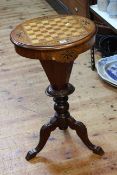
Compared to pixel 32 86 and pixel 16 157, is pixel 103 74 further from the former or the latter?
pixel 16 157

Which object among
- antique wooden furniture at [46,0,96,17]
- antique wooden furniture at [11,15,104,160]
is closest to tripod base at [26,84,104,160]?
antique wooden furniture at [11,15,104,160]

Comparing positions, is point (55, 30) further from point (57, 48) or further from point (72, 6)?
point (72, 6)

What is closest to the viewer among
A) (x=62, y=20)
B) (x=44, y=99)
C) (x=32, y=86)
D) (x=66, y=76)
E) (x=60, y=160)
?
(x=66, y=76)

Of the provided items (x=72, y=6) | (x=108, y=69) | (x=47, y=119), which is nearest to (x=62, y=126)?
(x=47, y=119)

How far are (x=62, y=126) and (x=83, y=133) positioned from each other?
12 cm

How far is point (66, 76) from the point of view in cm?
147

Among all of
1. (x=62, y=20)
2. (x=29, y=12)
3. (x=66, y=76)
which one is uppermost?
(x=62, y=20)

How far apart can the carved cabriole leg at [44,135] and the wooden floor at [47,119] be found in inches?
1.5

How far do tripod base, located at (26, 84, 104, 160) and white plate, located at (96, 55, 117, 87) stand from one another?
25.2 inches

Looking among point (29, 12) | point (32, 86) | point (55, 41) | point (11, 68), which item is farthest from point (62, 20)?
point (29, 12)

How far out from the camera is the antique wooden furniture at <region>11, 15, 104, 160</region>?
1329 mm

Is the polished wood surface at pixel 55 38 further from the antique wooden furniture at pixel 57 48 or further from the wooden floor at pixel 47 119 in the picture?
the wooden floor at pixel 47 119

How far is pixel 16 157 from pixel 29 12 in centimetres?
248

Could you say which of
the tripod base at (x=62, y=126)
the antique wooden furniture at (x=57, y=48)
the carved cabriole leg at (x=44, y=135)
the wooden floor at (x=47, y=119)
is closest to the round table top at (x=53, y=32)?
the antique wooden furniture at (x=57, y=48)
